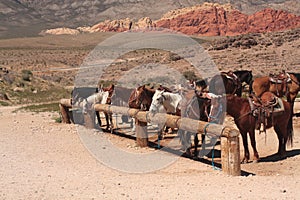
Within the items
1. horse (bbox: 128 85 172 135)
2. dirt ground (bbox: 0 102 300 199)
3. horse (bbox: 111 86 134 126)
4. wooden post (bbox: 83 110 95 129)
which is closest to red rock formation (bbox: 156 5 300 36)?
horse (bbox: 111 86 134 126)

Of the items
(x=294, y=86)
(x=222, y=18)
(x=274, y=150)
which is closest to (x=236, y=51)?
(x=294, y=86)

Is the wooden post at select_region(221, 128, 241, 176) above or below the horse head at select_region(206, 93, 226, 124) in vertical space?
below

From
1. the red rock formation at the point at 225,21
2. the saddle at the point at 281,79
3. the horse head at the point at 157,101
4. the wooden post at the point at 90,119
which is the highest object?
the horse head at the point at 157,101

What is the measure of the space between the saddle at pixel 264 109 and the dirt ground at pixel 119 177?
933 millimetres

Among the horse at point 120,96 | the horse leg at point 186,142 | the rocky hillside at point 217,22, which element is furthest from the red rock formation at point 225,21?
the horse leg at point 186,142

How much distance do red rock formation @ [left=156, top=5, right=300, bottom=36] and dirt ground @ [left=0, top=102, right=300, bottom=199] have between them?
113 meters

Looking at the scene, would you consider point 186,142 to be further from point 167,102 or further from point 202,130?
point 202,130

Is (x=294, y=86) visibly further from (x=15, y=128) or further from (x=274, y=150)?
(x=15, y=128)

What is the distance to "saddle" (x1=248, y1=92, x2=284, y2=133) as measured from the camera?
900cm

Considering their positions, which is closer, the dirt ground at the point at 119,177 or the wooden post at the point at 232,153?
the dirt ground at the point at 119,177

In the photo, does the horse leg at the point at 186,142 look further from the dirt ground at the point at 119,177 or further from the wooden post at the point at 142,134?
the wooden post at the point at 142,134

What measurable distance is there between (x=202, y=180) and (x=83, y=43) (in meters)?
117

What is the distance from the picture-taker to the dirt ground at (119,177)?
21.4 ft

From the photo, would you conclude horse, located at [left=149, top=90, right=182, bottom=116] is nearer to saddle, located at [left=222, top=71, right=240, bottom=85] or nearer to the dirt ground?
the dirt ground
